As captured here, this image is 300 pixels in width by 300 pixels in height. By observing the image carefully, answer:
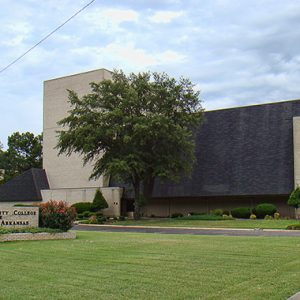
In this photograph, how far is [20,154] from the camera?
76250mm

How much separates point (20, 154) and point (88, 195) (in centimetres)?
2886

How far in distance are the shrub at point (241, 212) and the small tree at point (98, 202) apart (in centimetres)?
1342

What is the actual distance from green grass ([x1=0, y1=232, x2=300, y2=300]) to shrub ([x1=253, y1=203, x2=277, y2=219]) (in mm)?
24964

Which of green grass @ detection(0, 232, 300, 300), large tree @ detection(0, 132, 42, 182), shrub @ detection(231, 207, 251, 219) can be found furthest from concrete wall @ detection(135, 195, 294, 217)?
large tree @ detection(0, 132, 42, 182)

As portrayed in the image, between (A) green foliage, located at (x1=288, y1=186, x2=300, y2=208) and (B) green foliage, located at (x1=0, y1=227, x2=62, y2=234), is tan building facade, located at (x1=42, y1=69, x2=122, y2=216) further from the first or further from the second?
(B) green foliage, located at (x1=0, y1=227, x2=62, y2=234)

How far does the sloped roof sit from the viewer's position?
2117 inches

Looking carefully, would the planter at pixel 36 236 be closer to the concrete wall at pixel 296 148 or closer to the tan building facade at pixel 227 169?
the tan building facade at pixel 227 169

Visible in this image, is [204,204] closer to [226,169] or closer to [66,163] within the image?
[226,169]

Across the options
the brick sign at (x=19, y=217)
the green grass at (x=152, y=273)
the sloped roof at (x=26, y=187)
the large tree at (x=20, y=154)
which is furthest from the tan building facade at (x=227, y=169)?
the green grass at (x=152, y=273)

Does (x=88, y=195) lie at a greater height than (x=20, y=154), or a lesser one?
lesser

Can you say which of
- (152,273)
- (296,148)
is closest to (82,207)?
(296,148)

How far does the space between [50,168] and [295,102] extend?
89.1 feet

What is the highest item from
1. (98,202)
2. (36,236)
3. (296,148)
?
(296,148)

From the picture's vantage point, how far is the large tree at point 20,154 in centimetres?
7512
